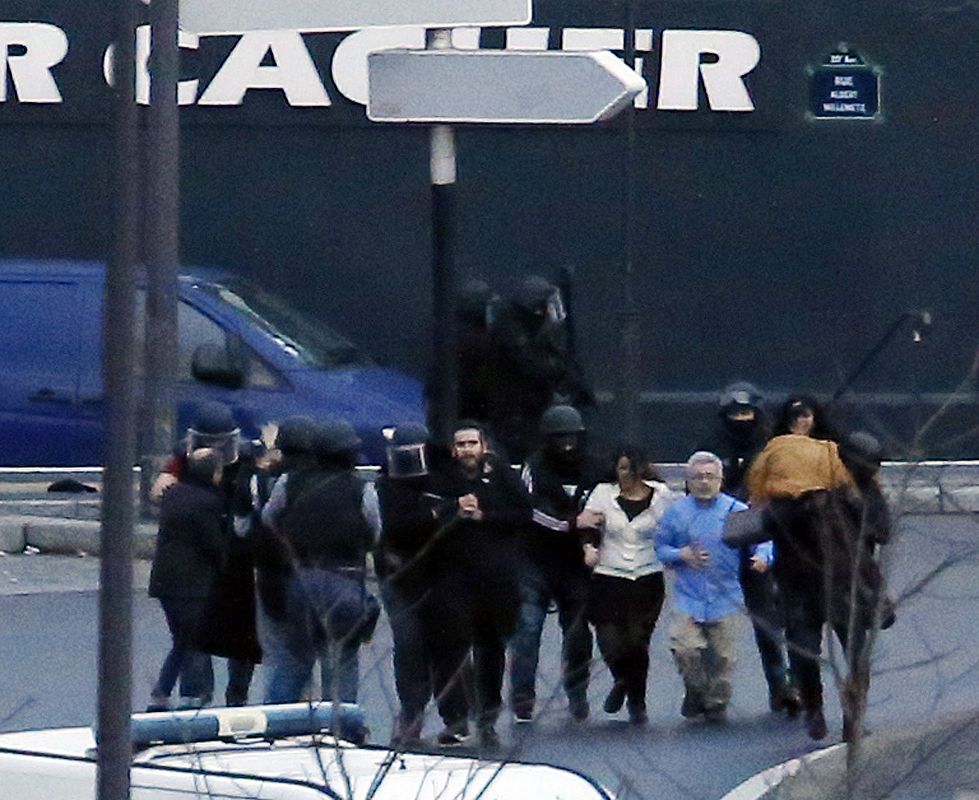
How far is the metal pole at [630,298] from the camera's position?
16406 mm

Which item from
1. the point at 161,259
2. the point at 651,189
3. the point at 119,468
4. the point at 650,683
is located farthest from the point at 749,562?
the point at 119,468

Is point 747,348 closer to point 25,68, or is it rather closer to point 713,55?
point 713,55

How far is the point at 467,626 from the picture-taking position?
10.2 metres

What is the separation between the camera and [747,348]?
688 inches

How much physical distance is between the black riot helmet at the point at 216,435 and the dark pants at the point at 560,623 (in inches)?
54.9

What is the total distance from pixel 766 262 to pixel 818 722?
750cm

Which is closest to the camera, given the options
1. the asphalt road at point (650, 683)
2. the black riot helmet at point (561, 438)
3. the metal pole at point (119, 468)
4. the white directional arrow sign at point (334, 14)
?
the metal pole at point (119, 468)

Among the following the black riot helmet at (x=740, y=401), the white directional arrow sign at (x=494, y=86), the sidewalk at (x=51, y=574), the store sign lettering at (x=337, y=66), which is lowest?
the sidewalk at (x=51, y=574)

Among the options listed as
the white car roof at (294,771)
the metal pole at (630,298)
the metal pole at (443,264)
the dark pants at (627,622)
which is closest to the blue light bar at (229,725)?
the white car roof at (294,771)

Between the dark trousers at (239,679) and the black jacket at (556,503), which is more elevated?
the black jacket at (556,503)

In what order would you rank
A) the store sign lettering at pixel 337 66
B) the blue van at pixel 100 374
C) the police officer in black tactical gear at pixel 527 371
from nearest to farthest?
1. the blue van at pixel 100 374
2. the police officer in black tactical gear at pixel 527 371
3. the store sign lettering at pixel 337 66

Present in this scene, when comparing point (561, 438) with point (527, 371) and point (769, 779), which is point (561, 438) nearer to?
point (769, 779)

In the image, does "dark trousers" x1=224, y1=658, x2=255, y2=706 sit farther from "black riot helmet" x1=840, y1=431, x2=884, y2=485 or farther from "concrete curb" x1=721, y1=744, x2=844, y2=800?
"black riot helmet" x1=840, y1=431, x2=884, y2=485

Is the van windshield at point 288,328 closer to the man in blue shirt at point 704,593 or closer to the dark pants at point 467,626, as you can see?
the man in blue shirt at point 704,593
